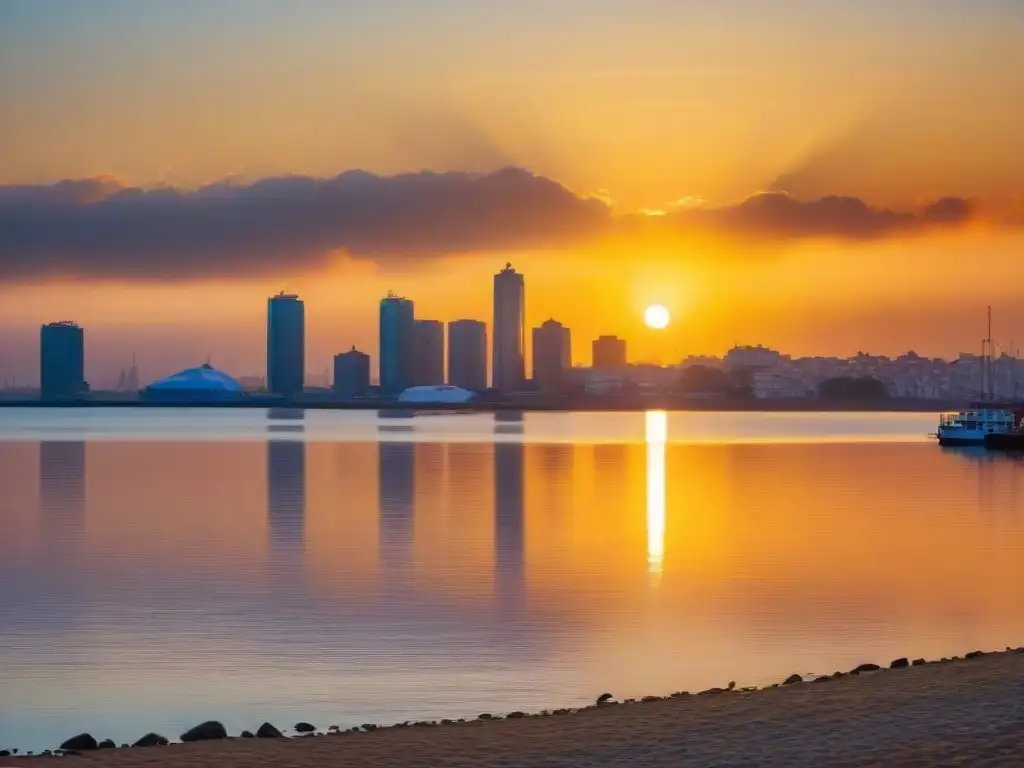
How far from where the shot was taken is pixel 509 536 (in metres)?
38.0

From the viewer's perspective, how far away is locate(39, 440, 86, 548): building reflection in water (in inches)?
1511

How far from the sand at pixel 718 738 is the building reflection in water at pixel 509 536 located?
10805 mm

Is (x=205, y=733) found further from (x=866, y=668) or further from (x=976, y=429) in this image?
(x=976, y=429)

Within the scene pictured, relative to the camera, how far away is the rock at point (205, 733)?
47.0 ft

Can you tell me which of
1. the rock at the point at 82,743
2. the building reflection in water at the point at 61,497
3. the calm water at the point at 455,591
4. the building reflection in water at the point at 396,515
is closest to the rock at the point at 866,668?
the calm water at the point at 455,591

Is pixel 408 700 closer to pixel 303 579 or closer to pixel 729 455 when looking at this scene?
pixel 303 579

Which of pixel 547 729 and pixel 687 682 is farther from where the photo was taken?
pixel 687 682

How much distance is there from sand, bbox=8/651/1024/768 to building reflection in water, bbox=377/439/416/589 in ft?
45.5

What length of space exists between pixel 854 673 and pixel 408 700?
5.35m

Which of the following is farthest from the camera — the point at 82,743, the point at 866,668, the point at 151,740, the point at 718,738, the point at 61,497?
the point at 61,497

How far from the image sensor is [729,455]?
9106 centimetres

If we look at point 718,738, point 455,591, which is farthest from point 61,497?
point 718,738

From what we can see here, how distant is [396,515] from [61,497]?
1436 centimetres

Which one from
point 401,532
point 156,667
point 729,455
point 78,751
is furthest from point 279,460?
point 78,751
